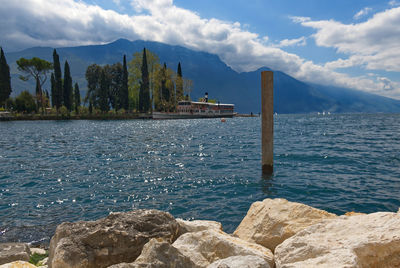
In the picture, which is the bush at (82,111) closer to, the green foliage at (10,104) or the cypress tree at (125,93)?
the cypress tree at (125,93)

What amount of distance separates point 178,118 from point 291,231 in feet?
312

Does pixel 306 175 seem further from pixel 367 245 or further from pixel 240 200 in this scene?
pixel 367 245

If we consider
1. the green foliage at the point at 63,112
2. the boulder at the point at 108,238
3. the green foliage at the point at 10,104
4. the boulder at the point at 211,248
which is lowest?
the boulder at the point at 211,248

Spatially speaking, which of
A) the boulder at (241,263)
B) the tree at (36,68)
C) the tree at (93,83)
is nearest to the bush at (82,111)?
the tree at (93,83)

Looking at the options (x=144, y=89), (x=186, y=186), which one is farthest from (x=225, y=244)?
(x=144, y=89)

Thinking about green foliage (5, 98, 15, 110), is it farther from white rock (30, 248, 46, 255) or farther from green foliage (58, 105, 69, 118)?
white rock (30, 248, 46, 255)

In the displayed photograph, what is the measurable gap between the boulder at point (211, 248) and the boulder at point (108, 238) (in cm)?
47

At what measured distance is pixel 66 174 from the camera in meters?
14.1

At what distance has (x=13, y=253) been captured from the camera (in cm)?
521

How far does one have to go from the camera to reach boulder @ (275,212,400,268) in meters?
2.98

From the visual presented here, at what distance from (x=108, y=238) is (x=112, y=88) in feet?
341

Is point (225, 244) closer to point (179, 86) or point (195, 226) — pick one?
point (195, 226)

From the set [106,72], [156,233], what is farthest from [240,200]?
[106,72]

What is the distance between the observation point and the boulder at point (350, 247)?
298 cm
